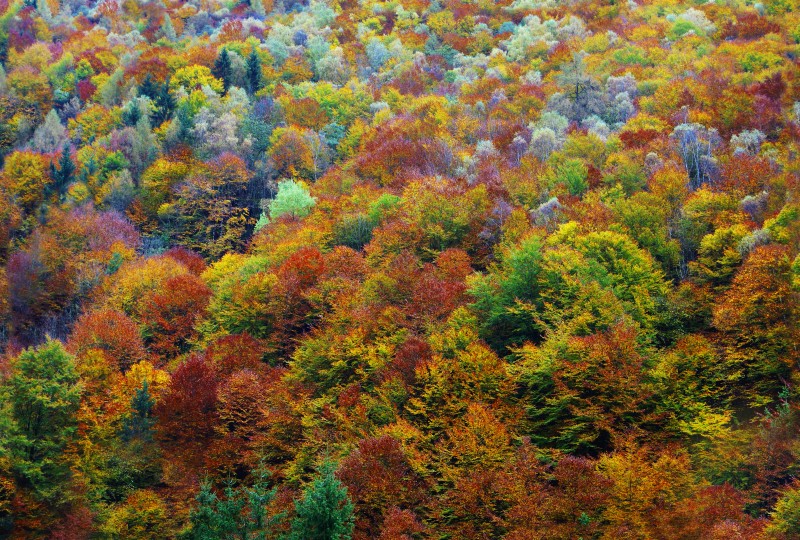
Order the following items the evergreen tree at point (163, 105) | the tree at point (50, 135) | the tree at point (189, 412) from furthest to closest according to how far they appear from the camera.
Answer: the tree at point (50, 135), the evergreen tree at point (163, 105), the tree at point (189, 412)

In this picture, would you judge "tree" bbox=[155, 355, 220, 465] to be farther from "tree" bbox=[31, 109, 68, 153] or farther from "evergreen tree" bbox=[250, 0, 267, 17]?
"evergreen tree" bbox=[250, 0, 267, 17]

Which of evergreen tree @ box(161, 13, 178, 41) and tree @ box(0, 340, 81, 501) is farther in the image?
evergreen tree @ box(161, 13, 178, 41)

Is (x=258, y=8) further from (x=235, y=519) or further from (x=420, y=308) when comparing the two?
(x=235, y=519)

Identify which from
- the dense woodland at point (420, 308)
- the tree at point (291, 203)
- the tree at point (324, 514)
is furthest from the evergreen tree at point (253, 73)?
the tree at point (324, 514)

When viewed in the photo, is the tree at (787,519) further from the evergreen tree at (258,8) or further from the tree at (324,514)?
the evergreen tree at (258,8)

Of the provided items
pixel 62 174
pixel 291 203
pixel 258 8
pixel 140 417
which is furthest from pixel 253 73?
pixel 140 417

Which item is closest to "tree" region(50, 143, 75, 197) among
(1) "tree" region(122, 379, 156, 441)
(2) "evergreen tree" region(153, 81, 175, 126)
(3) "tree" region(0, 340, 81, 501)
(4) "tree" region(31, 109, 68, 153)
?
(4) "tree" region(31, 109, 68, 153)
